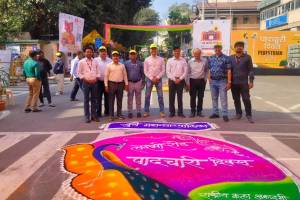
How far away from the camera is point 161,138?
916 cm

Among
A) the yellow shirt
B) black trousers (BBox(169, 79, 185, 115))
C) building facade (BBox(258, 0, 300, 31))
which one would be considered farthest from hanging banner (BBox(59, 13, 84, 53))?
building facade (BBox(258, 0, 300, 31))

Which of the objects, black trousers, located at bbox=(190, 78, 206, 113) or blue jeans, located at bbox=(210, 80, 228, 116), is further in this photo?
black trousers, located at bbox=(190, 78, 206, 113)

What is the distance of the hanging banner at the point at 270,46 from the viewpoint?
40.9 metres

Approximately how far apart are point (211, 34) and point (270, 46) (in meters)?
19.6

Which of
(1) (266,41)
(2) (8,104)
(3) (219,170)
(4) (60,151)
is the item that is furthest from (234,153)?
(1) (266,41)

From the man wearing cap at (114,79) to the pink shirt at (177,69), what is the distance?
3.92ft

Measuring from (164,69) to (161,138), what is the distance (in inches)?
148

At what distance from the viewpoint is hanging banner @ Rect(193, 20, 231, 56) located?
22.5 meters

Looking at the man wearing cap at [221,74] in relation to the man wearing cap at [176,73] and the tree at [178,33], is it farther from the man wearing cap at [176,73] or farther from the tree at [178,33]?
the tree at [178,33]

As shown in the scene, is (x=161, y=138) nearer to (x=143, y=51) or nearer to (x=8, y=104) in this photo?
(x=8, y=104)

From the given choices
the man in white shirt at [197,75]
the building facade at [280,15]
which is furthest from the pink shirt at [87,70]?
the building facade at [280,15]

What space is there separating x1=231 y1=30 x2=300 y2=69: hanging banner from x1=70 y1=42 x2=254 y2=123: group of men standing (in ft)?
96.0

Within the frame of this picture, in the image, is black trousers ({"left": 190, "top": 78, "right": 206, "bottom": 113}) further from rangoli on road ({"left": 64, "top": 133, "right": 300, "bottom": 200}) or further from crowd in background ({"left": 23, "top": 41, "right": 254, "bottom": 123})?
rangoli on road ({"left": 64, "top": 133, "right": 300, "bottom": 200})

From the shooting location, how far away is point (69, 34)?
83.2 feet
